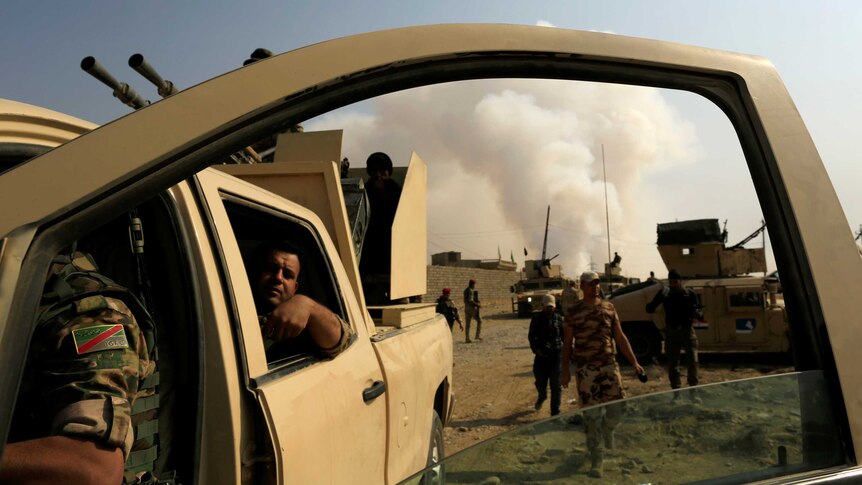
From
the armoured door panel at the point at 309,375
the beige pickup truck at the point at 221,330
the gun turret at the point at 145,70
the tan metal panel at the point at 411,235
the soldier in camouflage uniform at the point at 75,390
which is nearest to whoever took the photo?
the beige pickup truck at the point at 221,330

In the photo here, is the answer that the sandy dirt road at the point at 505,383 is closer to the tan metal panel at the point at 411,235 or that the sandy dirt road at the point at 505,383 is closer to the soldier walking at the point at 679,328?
the soldier walking at the point at 679,328

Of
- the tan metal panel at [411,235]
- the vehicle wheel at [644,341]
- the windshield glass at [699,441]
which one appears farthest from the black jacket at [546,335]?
the windshield glass at [699,441]

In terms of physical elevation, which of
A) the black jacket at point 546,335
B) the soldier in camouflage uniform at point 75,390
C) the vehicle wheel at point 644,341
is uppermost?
the soldier in camouflage uniform at point 75,390

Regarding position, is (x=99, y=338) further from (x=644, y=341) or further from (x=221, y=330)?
(x=644, y=341)

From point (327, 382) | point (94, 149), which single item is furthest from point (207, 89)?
point (327, 382)

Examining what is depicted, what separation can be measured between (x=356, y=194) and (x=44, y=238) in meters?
3.30

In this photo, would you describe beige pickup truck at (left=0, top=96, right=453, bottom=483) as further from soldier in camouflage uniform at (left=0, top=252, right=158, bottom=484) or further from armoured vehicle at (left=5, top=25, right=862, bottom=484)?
soldier in camouflage uniform at (left=0, top=252, right=158, bottom=484)

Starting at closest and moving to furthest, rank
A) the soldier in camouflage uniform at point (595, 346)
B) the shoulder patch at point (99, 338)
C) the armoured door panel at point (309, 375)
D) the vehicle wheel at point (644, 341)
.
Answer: the shoulder patch at point (99, 338), the armoured door panel at point (309, 375), the soldier in camouflage uniform at point (595, 346), the vehicle wheel at point (644, 341)

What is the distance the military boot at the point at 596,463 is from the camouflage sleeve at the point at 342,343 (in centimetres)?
113

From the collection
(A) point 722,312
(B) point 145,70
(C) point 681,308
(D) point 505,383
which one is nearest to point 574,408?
(C) point 681,308

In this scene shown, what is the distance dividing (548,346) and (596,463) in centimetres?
640

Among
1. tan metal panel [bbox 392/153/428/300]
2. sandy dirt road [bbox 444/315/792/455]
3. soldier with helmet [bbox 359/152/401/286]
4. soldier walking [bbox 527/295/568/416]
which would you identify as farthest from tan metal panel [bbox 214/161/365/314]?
soldier walking [bbox 527/295/568/416]

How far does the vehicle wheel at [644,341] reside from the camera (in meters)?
11.5

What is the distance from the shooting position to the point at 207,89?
93cm
